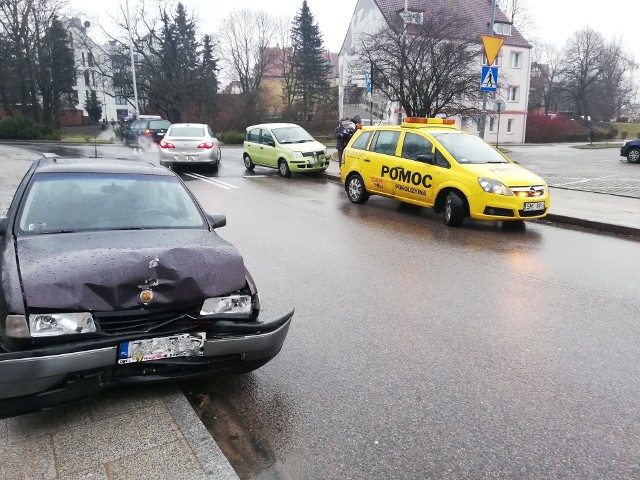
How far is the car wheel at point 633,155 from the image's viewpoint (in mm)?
22730

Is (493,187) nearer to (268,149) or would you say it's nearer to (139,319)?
(139,319)

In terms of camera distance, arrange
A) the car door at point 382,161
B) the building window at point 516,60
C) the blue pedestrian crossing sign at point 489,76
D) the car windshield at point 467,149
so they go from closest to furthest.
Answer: the car windshield at point 467,149, the car door at point 382,161, the blue pedestrian crossing sign at point 489,76, the building window at point 516,60

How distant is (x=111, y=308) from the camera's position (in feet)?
10.3

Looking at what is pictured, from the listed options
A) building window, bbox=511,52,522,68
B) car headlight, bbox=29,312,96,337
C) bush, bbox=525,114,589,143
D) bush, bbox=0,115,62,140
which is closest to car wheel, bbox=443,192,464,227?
car headlight, bbox=29,312,96,337

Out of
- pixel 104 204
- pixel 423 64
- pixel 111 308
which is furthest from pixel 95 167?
pixel 423 64

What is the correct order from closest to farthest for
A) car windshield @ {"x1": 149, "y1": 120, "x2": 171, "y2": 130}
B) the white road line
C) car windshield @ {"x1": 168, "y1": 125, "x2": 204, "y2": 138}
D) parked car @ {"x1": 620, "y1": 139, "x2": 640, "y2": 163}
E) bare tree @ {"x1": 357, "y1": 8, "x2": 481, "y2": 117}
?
the white road line < car windshield @ {"x1": 168, "y1": 125, "x2": 204, "y2": 138} < bare tree @ {"x1": 357, "y1": 8, "x2": 481, "y2": 117} < parked car @ {"x1": 620, "y1": 139, "x2": 640, "y2": 163} < car windshield @ {"x1": 149, "y1": 120, "x2": 171, "y2": 130}

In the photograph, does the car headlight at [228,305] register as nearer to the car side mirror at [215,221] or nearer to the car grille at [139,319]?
the car grille at [139,319]

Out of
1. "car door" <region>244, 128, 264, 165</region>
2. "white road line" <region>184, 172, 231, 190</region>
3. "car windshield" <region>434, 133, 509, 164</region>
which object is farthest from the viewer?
"car door" <region>244, 128, 264, 165</region>

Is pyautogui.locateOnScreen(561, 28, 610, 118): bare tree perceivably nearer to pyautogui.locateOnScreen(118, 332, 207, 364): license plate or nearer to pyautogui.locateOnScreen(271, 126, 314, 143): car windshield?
pyautogui.locateOnScreen(271, 126, 314, 143): car windshield

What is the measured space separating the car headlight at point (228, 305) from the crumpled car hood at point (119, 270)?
6 centimetres

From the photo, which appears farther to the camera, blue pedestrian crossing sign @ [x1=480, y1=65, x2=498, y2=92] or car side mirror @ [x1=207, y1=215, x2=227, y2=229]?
blue pedestrian crossing sign @ [x1=480, y1=65, x2=498, y2=92]

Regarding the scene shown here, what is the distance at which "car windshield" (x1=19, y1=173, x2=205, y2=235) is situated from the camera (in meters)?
4.20

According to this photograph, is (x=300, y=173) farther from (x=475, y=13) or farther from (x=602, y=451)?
(x=475, y=13)

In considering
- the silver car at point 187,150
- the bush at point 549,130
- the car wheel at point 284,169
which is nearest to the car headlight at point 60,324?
the car wheel at point 284,169
